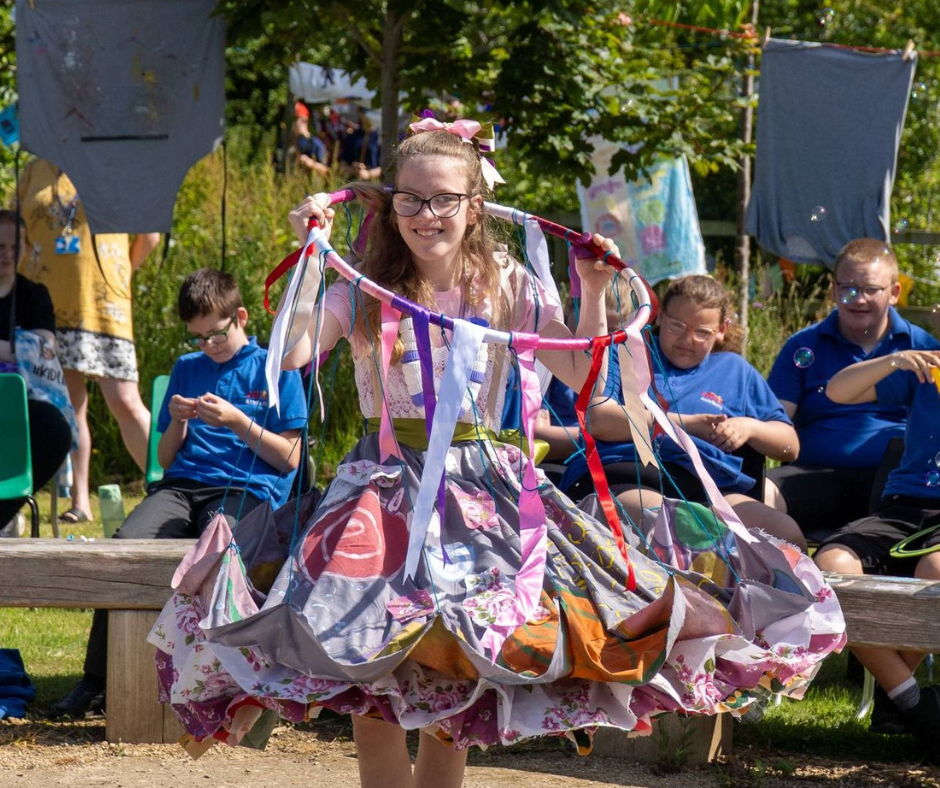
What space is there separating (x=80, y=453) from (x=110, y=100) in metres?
1.84

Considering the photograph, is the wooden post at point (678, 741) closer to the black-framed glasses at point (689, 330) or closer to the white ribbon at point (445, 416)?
the black-framed glasses at point (689, 330)

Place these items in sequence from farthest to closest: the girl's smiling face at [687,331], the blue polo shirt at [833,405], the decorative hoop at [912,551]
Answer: the blue polo shirt at [833,405] → the girl's smiling face at [687,331] → the decorative hoop at [912,551]

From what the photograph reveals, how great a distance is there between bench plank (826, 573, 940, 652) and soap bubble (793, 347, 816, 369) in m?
1.28

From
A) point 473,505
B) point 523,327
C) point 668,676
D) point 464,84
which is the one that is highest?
point 464,84

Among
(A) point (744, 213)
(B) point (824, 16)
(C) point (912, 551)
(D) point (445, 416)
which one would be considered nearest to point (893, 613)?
(C) point (912, 551)

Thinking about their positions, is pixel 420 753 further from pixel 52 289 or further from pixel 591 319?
pixel 52 289

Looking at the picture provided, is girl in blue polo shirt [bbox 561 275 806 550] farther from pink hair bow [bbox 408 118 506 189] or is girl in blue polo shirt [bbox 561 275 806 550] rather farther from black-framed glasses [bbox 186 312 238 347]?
black-framed glasses [bbox 186 312 238 347]

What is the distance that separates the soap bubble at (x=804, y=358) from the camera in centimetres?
462

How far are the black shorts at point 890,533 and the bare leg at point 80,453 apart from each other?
4055 mm

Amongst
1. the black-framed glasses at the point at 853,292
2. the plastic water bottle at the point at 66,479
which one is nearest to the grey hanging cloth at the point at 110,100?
the plastic water bottle at the point at 66,479

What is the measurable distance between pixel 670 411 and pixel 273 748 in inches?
64.6

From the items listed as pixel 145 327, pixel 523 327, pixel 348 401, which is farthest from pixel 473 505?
pixel 145 327

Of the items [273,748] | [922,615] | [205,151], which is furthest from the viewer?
[205,151]

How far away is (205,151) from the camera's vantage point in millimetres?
5988
